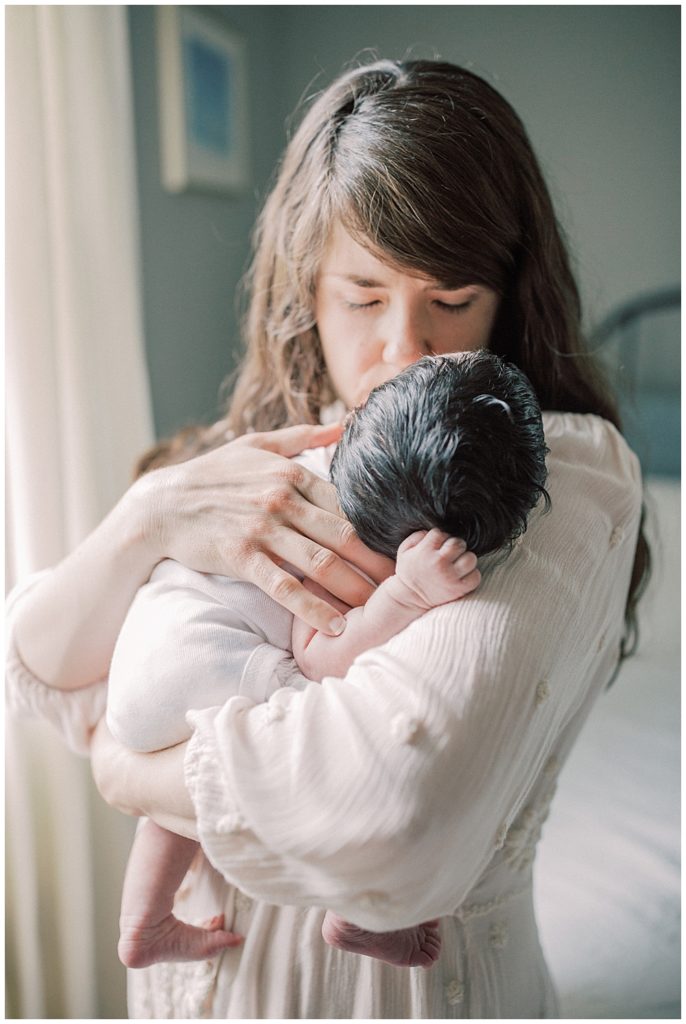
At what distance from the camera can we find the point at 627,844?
64.9 inches

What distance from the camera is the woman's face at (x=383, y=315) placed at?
3.00 feet

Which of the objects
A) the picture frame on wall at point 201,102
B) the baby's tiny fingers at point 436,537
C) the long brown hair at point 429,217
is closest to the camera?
the baby's tiny fingers at point 436,537

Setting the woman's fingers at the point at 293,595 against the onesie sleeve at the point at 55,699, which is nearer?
the woman's fingers at the point at 293,595

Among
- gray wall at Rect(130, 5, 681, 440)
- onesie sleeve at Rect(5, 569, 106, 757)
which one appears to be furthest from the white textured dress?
gray wall at Rect(130, 5, 681, 440)

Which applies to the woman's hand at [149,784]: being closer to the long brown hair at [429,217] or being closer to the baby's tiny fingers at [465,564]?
the baby's tiny fingers at [465,564]

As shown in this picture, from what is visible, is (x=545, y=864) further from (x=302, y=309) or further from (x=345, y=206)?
(x=345, y=206)

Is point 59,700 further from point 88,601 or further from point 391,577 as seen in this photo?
point 391,577

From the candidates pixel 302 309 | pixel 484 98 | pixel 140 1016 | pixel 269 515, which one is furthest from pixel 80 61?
pixel 140 1016

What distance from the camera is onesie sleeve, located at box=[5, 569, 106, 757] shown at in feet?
3.22

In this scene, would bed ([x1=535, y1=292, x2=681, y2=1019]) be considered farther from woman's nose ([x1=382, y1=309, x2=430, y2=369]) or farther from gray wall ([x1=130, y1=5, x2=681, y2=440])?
gray wall ([x1=130, y1=5, x2=681, y2=440])

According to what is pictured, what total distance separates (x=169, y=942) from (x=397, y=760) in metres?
0.47

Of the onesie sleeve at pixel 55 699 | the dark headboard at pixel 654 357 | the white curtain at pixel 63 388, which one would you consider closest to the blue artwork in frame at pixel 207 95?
the white curtain at pixel 63 388

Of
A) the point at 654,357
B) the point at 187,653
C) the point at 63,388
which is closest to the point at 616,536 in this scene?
the point at 187,653

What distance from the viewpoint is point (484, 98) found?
37.2 inches
